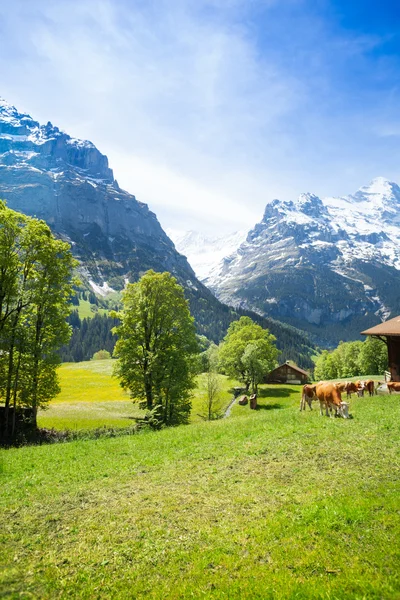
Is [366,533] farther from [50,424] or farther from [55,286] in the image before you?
[50,424]

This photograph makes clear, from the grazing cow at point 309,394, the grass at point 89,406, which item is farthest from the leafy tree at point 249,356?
the grazing cow at point 309,394

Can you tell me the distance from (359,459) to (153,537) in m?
9.80

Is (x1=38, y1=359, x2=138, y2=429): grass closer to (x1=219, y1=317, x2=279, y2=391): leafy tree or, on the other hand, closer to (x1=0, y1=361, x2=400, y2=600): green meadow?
(x1=0, y1=361, x2=400, y2=600): green meadow

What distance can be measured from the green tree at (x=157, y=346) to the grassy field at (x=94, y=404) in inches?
108

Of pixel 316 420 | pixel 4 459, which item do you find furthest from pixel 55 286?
pixel 316 420

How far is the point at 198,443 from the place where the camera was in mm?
22000

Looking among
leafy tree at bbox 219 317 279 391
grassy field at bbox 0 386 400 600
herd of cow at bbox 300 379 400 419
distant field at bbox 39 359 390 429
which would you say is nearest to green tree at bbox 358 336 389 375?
distant field at bbox 39 359 390 429

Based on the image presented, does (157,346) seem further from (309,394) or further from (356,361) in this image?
(356,361)

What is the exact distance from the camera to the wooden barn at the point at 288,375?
118m

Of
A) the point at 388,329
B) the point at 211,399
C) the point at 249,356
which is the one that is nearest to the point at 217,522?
the point at 388,329

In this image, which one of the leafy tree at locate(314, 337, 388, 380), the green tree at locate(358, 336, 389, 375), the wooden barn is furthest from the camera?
the wooden barn

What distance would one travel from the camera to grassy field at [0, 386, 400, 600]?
8.29 m

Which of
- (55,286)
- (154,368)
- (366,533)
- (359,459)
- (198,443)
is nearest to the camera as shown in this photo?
(366,533)

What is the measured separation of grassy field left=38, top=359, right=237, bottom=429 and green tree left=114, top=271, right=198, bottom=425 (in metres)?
2.74
